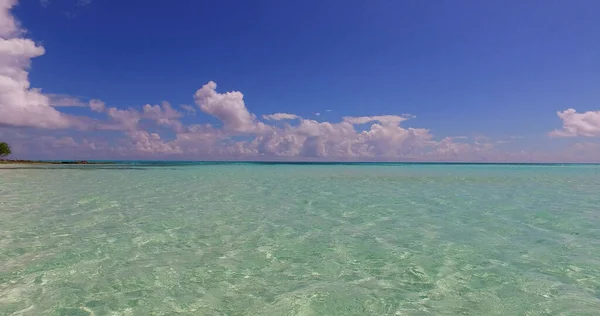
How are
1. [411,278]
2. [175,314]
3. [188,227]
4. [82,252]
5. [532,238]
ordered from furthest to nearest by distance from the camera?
[188,227]
[532,238]
[82,252]
[411,278]
[175,314]

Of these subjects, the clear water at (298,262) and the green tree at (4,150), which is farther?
the green tree at (4,150)

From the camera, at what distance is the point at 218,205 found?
16.2m

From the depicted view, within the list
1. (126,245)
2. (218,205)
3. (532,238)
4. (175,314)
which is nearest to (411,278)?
(175,314)

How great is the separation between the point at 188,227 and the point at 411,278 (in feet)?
23.8

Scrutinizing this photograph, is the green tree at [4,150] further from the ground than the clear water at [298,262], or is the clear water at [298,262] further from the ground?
the green tree at [4,150]

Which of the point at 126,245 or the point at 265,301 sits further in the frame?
the point at 126,245

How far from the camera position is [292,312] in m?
5.21

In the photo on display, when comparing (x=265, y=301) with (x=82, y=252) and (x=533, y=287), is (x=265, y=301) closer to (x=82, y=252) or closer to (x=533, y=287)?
(x=533, y=287)

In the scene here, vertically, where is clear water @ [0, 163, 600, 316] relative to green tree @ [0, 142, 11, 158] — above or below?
below

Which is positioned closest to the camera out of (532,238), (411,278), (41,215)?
(411,278)

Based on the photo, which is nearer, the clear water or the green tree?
the clear water

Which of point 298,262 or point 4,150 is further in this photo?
point 4,150

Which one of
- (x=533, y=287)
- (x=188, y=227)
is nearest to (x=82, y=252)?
(x=188, y=227)

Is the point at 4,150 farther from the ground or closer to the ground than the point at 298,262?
farther from the ground
